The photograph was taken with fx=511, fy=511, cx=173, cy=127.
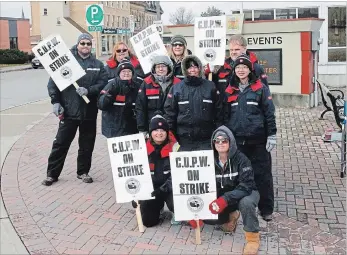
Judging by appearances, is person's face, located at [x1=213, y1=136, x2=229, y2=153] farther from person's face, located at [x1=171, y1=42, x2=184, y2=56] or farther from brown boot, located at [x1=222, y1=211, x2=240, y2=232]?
person's face, located at [x1=171, y1=42, x2=184, y2=56]

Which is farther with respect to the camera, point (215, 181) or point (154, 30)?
point (154, 30)

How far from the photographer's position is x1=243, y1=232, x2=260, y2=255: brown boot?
4.70m

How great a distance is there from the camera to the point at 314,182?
6.91m

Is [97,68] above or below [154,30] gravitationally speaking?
below

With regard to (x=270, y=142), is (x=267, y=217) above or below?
below

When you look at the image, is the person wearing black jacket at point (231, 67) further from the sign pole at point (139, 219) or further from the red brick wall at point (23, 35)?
the red brick wall at point (23, 35)

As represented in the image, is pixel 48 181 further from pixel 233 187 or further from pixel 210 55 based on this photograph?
pixel 233 187

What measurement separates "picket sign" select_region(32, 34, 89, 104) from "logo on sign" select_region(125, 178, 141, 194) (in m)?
1.70

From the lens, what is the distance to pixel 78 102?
22.0ft

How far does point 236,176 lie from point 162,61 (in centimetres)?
153

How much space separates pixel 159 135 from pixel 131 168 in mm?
445

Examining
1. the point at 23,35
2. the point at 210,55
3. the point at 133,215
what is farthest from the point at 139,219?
the point at 23,35

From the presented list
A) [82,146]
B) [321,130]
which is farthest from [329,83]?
[82,146]

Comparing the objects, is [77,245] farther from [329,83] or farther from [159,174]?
[329,83]
